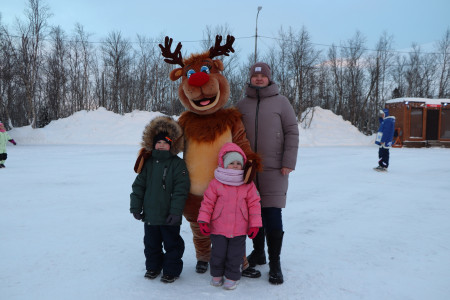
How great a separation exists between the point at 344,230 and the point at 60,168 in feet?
24.5

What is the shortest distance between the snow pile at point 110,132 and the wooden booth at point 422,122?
8.97 feet

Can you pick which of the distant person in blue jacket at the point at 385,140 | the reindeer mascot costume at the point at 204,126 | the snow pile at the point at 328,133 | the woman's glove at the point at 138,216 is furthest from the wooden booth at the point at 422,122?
the woman's glove at the point at 138,216

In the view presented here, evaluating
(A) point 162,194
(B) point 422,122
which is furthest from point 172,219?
(B) point 422,122

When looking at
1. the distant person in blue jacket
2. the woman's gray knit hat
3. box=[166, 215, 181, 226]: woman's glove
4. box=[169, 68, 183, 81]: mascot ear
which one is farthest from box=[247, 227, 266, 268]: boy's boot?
the distant person in blue jacket

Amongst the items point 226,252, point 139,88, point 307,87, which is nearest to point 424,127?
point 307,87

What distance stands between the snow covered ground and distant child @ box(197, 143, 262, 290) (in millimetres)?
169

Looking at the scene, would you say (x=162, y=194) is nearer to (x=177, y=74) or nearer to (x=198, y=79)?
(x=198, y=79)

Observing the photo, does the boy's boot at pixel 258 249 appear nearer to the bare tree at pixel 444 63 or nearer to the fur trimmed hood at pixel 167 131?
the fur trimmed hood at pixel 167 131

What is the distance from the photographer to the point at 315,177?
24.1ft

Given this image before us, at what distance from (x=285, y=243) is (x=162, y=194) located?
1.52 metres

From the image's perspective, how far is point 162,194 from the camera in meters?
2.36

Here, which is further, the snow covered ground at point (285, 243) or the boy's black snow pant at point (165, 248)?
the boy's black snow pant at point (165, 248)

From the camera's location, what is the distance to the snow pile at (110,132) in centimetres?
1839

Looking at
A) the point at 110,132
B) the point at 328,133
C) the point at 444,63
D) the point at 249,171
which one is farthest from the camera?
the point at 444,63
